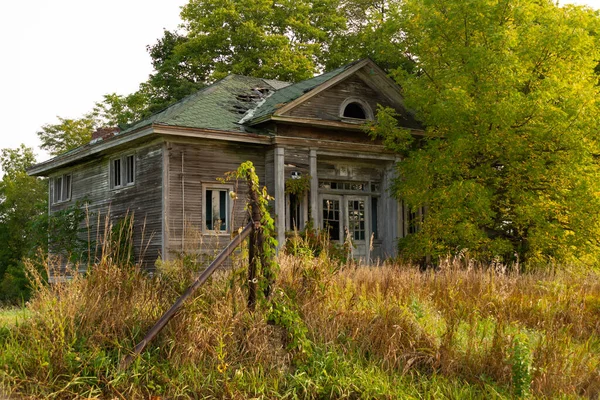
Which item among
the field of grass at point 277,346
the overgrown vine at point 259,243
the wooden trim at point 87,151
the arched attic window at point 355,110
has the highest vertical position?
Result: the arched attic window at point 355,110

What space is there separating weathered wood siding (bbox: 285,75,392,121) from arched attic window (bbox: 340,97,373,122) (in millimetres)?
124

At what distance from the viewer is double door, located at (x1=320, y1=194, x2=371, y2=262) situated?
20.9 meters

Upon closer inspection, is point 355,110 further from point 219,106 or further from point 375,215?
A: point 219,106

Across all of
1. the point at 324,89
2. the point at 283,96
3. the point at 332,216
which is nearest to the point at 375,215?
the point at 332,216

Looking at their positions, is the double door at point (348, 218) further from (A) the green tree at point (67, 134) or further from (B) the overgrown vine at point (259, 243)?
(A) the green tree at point (67, 134)

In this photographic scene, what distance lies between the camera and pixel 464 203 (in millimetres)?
17328

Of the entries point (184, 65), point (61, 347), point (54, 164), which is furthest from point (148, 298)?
point (184, 65)

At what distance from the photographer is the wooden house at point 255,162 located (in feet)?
60.6

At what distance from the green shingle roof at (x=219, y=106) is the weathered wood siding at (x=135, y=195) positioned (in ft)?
3.22

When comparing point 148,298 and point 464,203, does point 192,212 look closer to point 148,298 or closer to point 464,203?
point 464,203

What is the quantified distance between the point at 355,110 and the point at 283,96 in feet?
7.86

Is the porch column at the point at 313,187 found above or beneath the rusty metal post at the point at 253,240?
above

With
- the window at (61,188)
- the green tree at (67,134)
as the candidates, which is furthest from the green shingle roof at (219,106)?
the green tree at (67,134)

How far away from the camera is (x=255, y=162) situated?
65.2 feet
